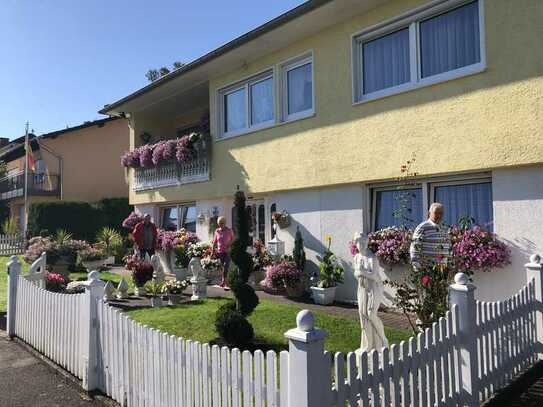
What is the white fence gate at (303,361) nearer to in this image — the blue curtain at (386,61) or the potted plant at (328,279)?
the potted plant at (328,279)

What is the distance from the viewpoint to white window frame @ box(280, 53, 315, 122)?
381 inches

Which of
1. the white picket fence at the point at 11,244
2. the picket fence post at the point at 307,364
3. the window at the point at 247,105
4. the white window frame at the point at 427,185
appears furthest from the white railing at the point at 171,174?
the white picket fence at the point at 11,244

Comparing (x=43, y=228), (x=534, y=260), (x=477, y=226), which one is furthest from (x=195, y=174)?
(x=43, y=228)

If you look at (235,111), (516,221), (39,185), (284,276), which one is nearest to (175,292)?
(284,276)

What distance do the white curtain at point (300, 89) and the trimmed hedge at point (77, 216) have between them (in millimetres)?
15590

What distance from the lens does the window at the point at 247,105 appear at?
36.3ft

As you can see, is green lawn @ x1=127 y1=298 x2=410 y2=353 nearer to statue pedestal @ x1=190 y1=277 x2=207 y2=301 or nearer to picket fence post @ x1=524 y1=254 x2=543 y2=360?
statue pedestal @ x1=190 y1=277 x2=207 y2=301

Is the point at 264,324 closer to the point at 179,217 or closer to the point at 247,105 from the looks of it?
the point at 247,105

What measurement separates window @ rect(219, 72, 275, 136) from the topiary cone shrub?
5.47m

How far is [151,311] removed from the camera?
8281 millimetres

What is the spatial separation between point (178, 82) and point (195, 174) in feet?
9.00

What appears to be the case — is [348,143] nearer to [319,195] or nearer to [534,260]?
[319,195]

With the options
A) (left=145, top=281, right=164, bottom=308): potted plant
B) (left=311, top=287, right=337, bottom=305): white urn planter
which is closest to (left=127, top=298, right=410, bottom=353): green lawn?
(left=145, top=281, right=164, bottom=308): potted plant

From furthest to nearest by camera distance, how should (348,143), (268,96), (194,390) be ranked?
(268,96)
(348,143)
(194,390)
